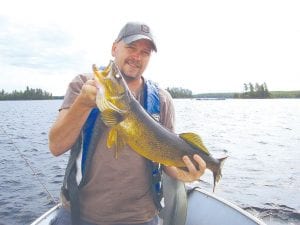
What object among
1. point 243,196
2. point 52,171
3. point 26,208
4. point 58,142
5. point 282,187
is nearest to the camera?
point 58,142

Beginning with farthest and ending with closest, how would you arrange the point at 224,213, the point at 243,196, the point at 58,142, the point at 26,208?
the point at 243,196, the point at 26,208, the point at 224,213, the point at 58,142

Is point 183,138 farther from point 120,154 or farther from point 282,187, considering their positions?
point 282,187

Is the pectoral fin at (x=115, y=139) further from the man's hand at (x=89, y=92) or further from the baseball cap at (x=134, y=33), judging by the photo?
the baseball cap at (x=134, y=33)

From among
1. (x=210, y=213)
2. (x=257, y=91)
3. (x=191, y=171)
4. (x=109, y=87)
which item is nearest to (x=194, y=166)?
(x=191, y=171)

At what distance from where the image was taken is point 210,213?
20.2 feet

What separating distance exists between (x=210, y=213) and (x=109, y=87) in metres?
3.82

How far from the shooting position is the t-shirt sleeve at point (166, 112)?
14.2ft

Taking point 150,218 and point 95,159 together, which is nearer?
point 95,159

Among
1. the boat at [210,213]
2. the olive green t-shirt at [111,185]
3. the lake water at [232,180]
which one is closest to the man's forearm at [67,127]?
the olive green t-shirt at [111,185]

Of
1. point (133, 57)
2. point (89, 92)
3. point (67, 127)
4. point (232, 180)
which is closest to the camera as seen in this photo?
point (89, 92)

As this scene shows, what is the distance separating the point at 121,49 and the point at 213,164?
159 cm

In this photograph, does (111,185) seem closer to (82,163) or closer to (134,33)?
(82,163)

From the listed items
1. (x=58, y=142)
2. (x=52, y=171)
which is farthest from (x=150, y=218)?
(x=52, y=171)

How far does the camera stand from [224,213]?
596 cm
